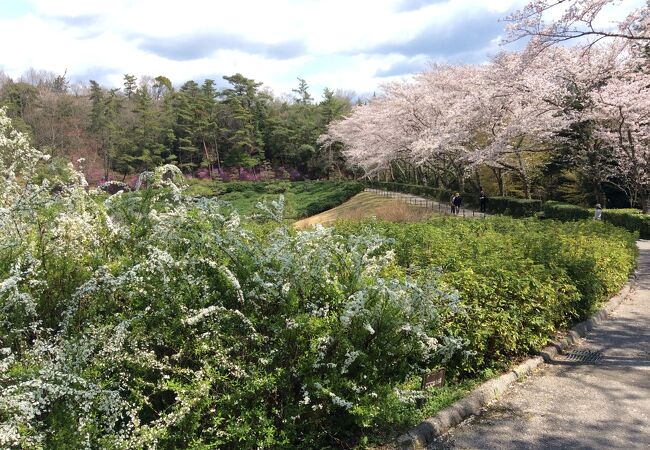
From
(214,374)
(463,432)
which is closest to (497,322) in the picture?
(463,432)

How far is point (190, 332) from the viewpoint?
2.87 meters

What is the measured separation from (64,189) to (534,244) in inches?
238

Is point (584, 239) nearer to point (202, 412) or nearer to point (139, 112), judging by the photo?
point (202, 412)

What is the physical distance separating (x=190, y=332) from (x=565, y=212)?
20.5 meters

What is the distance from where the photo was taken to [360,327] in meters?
3.03

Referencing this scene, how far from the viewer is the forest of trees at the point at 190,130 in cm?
4653

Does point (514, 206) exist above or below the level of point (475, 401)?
above

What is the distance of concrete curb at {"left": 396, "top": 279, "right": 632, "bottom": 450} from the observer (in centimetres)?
327

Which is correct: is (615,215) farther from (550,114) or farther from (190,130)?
(190,130)

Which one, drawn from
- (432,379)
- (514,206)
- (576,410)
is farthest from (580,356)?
(514,206)

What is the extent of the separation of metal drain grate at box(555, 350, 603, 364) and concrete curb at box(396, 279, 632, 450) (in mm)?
77

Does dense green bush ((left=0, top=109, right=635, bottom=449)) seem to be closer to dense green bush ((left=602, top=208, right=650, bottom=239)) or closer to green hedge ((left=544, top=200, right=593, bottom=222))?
dense green bush ((left=602, top=208, right=650, bottom=239))

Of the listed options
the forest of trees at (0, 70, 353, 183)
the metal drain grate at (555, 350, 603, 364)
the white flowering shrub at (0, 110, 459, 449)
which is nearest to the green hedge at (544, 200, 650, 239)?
the metal drain grate at (555, 350, 603, 364)

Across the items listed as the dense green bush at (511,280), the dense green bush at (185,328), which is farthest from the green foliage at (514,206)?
the dense green bush at (185,328)
